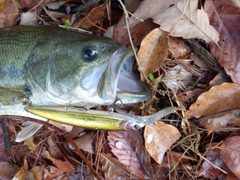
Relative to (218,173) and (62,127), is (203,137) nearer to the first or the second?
(218,173)

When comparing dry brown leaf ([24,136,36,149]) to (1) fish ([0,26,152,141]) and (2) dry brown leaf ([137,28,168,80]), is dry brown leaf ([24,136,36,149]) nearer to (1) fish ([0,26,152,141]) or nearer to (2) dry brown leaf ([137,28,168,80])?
(1) fish ([0,26,152,141])

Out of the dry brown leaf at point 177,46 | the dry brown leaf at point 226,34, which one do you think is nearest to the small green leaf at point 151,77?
the dry brown leaf at point 177,46

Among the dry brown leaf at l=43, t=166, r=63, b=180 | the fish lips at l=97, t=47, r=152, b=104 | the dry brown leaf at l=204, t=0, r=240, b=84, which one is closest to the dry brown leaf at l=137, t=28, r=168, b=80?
the fish lips at l=97, t=47, r=152, b=104

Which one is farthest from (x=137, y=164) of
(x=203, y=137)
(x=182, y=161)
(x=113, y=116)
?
(x=113, y=116)

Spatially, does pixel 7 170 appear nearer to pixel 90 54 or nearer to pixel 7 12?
pixel 7 12

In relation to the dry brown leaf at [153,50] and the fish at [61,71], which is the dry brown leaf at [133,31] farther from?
the fish at [61,71]

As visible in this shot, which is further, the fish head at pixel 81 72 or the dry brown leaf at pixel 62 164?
the dry brown leaf at pixel 62 164
